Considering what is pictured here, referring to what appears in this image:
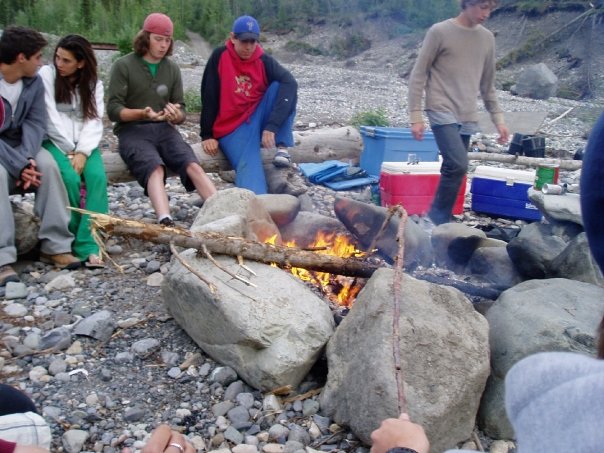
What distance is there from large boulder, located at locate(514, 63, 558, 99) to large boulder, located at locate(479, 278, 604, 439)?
621 inches

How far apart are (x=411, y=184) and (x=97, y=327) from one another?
3377 mm

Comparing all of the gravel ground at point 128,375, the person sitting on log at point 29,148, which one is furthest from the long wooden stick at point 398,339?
the person sitting on log at point 29,148

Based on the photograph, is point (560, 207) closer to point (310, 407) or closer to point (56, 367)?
point (310, 407)

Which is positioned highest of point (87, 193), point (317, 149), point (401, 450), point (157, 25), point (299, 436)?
point (157, 25)

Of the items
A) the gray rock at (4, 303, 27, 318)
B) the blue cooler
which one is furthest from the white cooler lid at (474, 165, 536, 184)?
the gray rock at (4, 303, 27, 318)

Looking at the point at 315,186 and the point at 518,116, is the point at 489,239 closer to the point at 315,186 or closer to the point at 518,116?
the point at 315,186

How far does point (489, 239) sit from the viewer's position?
5.07 metres

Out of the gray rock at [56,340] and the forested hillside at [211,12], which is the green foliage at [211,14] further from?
the gray rock at [56,340]

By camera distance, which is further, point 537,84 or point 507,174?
point 537,84

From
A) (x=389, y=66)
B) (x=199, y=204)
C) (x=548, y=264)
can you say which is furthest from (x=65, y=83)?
(x=389, y=66)

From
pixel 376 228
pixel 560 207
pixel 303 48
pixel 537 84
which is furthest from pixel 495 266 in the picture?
pixel 303 48

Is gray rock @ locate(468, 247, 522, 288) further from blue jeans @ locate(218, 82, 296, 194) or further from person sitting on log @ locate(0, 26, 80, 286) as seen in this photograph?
person sitting on log @ locate(0, 26, 80, 286)

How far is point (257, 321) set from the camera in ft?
11.4

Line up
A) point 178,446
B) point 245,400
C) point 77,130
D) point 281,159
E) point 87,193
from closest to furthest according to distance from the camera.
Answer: point 178,446
point 245,400
point 87,193
point 77,130
point 281,159
